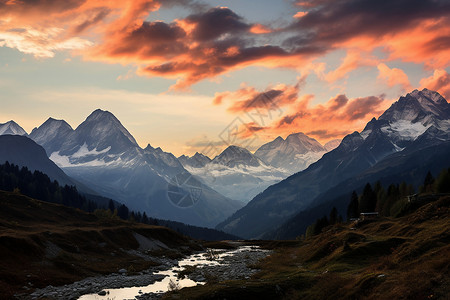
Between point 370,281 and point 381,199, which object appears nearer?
point 370,281

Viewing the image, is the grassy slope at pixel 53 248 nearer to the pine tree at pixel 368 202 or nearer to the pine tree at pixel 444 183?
the pine tree at pixel 368 202

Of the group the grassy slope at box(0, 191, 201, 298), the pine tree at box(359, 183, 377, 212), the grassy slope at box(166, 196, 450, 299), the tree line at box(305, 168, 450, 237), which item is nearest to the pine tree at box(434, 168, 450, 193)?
the tree line at box(305, 168, 450, 237)

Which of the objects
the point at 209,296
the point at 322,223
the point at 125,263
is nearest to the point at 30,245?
the point at 125,263

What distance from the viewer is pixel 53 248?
238 ft

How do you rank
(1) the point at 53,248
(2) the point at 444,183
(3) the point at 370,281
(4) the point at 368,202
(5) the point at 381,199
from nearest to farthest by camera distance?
(3) the point at 370,281 < (1) the point at 53,248 < (2) the point at 444,183 < (5) the point at 381,199 < (4) the point at 368,202

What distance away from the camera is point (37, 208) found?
420 feet

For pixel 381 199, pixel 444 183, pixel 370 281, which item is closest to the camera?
pixel 370 281

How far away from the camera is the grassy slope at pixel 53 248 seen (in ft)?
176

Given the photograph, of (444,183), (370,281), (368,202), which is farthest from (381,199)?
(370,281)

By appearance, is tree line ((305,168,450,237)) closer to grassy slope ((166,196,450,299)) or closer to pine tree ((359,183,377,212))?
pine tree ((359,183,377,212))

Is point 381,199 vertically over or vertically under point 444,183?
under

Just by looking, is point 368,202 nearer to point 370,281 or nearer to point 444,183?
point 444,183

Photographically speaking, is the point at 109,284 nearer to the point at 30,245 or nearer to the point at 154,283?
the point at 154,283

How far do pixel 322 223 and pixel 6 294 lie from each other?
15544 cm
